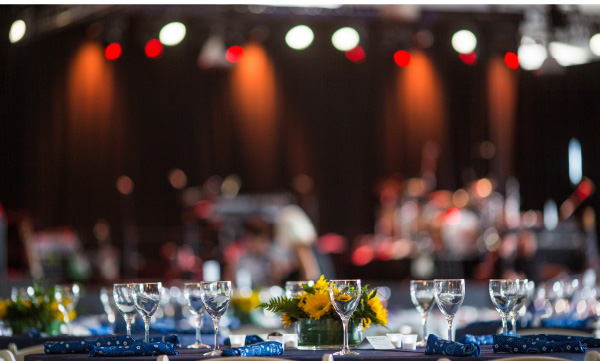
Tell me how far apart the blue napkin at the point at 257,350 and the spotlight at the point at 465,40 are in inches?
314

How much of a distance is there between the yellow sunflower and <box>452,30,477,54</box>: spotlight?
7783 mm

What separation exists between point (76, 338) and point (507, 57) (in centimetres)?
933

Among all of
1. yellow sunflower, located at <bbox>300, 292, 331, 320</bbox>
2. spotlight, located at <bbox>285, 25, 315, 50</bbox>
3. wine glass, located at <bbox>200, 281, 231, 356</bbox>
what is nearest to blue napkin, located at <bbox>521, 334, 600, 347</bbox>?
yellow sunflower, located at <bbox>300, 292, 331, 320</bbox>

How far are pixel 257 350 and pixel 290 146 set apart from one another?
10898mm

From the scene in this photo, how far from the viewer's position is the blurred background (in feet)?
36.4

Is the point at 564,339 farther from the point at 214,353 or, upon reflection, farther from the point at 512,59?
the point at 512,59

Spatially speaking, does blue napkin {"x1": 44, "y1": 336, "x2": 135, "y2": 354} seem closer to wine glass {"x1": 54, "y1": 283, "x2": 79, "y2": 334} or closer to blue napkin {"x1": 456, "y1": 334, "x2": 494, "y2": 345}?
blue napkin {"x1": 456, "y1": 334, "x2": 494, "y2": 345}

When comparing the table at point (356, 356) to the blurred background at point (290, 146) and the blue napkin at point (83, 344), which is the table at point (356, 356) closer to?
the blue napkin at point (83, 344)

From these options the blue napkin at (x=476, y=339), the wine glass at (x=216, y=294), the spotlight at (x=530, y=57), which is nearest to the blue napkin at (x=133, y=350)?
the wine glass at (x=216, y=294)

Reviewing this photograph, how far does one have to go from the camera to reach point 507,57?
11.1 m

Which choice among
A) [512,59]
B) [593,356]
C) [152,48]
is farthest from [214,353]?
[512,59]

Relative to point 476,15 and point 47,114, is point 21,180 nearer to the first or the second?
point 47,114

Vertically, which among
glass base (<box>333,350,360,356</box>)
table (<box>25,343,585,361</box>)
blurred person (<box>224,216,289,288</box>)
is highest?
blurred person (<box>224,216,289,288</box>)

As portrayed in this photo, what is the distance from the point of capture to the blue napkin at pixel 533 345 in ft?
6.74
